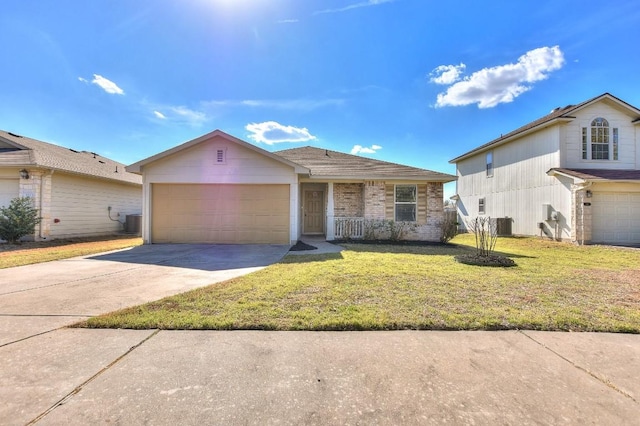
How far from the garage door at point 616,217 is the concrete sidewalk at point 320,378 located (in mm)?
13137

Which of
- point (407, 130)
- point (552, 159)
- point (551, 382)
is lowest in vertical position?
point (551, 382)

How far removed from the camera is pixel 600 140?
13617mm

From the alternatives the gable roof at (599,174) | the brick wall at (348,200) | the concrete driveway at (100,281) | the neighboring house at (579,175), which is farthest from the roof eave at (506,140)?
the concrete driveway at (100,281)

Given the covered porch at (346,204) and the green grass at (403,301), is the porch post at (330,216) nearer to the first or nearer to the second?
the covered porch at (346,204)

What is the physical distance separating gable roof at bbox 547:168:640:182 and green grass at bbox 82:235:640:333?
7.22 m

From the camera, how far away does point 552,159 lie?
1357cm

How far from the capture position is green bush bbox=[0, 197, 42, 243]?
34.1 ft

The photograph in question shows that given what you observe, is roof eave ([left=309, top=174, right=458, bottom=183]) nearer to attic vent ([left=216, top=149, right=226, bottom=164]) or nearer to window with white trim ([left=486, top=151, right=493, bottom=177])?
attic vent ([left=216, top=149, right=226, bottom=164])

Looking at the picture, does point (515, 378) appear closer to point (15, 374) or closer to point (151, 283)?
point (15, 374)

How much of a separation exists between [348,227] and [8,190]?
14.1 m

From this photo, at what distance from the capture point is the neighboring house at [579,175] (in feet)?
40.6

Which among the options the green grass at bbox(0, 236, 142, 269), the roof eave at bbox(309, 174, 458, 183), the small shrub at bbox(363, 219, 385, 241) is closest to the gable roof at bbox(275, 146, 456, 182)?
the roof eave at bbox(309, 174, 458, 183)

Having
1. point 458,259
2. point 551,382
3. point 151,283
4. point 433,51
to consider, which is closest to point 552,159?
point 433,51

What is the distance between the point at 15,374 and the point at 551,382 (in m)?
4.22
